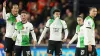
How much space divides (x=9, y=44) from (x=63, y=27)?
6.85 ft

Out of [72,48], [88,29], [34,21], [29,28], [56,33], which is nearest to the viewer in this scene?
[88,29]

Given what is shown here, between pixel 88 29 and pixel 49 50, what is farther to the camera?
pixel 49 50

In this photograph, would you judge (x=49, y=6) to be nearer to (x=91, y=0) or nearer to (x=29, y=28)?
(x=91, y=0)

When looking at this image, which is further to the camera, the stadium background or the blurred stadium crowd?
the blurred stadium crowd

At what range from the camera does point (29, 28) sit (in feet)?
52.0

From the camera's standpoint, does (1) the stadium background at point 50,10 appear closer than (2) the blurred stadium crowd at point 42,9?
Yes

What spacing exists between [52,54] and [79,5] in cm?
517

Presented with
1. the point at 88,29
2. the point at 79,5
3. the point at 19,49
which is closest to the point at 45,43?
the point at 79,5

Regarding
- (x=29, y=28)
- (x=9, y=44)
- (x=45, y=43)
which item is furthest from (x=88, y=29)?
(x=45, y=43)

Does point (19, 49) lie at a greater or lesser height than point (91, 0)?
lesser

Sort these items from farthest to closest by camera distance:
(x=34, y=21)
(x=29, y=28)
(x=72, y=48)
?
(x=34, y=21) < (x=72, y=48) < (x=29, y=28)

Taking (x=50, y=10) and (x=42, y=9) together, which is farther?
(x=42, y=9)

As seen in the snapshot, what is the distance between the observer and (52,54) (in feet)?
56.7

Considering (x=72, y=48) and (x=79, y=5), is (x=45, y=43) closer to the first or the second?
(x=72, y=48)
